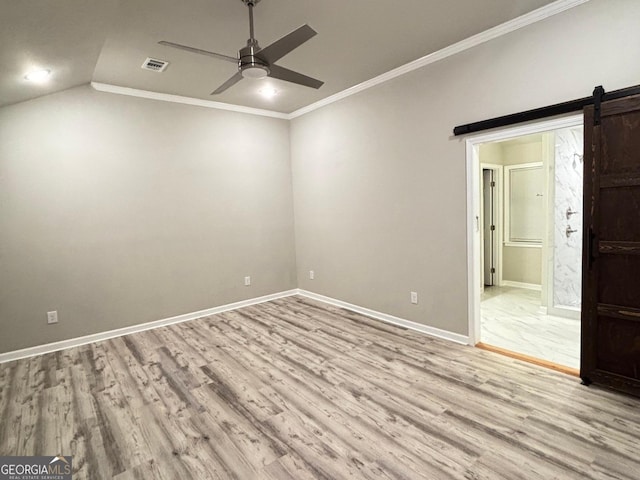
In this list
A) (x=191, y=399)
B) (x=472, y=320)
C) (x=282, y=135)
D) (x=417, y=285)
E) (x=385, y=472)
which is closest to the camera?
(x=385, y=472)

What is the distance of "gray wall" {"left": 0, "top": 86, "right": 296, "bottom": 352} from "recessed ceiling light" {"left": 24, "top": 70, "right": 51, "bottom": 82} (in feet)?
1.92

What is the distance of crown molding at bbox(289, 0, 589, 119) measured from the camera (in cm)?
259

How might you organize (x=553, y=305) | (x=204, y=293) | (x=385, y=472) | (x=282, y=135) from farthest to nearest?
(x=282, y=135) < (x=204, y=293) < (x=553, y=305) < (x=385, y=472)

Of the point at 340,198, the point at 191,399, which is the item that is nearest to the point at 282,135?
the point at 340,198

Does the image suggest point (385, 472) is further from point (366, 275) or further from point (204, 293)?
point (204, 293)

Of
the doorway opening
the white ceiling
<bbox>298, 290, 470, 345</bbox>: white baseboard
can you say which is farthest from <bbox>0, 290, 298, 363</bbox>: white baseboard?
the doorway opening

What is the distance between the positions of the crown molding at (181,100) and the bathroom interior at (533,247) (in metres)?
3.31

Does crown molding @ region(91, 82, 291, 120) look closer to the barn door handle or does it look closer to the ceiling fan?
the ceiling fan

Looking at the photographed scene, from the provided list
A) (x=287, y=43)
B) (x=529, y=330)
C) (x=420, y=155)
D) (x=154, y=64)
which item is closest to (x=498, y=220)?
(x=529, y=330)

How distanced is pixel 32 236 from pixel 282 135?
11.7ft

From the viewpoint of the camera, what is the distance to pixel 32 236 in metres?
3.56

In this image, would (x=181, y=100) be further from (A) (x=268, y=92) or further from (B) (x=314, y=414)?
(B) (x=314, y=414)

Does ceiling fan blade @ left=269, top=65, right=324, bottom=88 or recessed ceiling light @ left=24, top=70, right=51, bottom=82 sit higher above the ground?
recessed ceiling light @ left=24, top=70, right=51, bottom=82

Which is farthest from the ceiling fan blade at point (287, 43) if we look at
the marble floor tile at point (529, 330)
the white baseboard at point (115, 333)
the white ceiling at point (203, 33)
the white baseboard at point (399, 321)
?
the white baseboard at point (115, 333)
